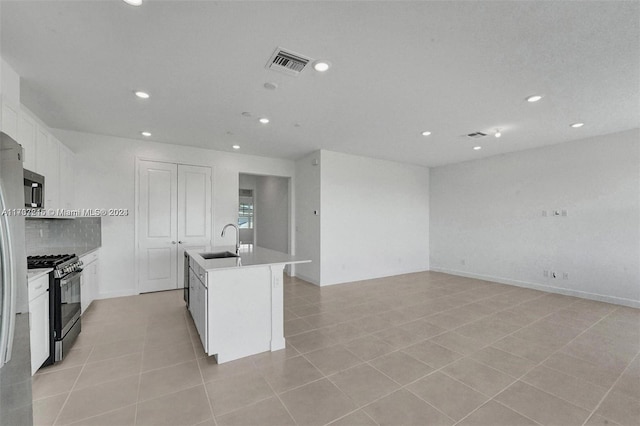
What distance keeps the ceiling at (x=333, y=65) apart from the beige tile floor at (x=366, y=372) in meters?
2.76

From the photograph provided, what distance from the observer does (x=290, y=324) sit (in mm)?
3490

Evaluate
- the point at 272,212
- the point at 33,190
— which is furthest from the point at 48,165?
the point at 272,212

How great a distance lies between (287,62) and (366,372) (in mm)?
2868

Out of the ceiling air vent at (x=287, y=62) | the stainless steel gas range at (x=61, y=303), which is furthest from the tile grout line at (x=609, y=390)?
the stainless steel gas range at (x=61, y=303)

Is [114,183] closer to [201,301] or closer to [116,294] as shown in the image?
[116,294]

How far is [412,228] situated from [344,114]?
171 inches

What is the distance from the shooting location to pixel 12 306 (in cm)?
127

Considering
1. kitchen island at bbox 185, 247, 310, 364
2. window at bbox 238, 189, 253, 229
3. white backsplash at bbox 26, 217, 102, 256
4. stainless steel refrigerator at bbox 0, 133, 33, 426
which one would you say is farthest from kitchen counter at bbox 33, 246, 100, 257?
window at bbox 238, 189, 253, 229

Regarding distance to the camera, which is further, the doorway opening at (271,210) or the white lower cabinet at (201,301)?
the doorway opening at (271,210)

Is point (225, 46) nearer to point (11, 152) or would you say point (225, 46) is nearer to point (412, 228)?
point (11, 152)

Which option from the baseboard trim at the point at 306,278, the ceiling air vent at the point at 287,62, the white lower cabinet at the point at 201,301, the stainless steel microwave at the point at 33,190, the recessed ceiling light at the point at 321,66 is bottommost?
the baseboard trim at the point at 306,278

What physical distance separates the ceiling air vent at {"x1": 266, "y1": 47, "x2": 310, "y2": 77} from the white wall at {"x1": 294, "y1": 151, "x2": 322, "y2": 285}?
9.64 ft

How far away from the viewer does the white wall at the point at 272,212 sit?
688cm

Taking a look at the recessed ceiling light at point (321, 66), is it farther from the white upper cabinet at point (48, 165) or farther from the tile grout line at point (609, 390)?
the tile grout line at point (609, 390)
